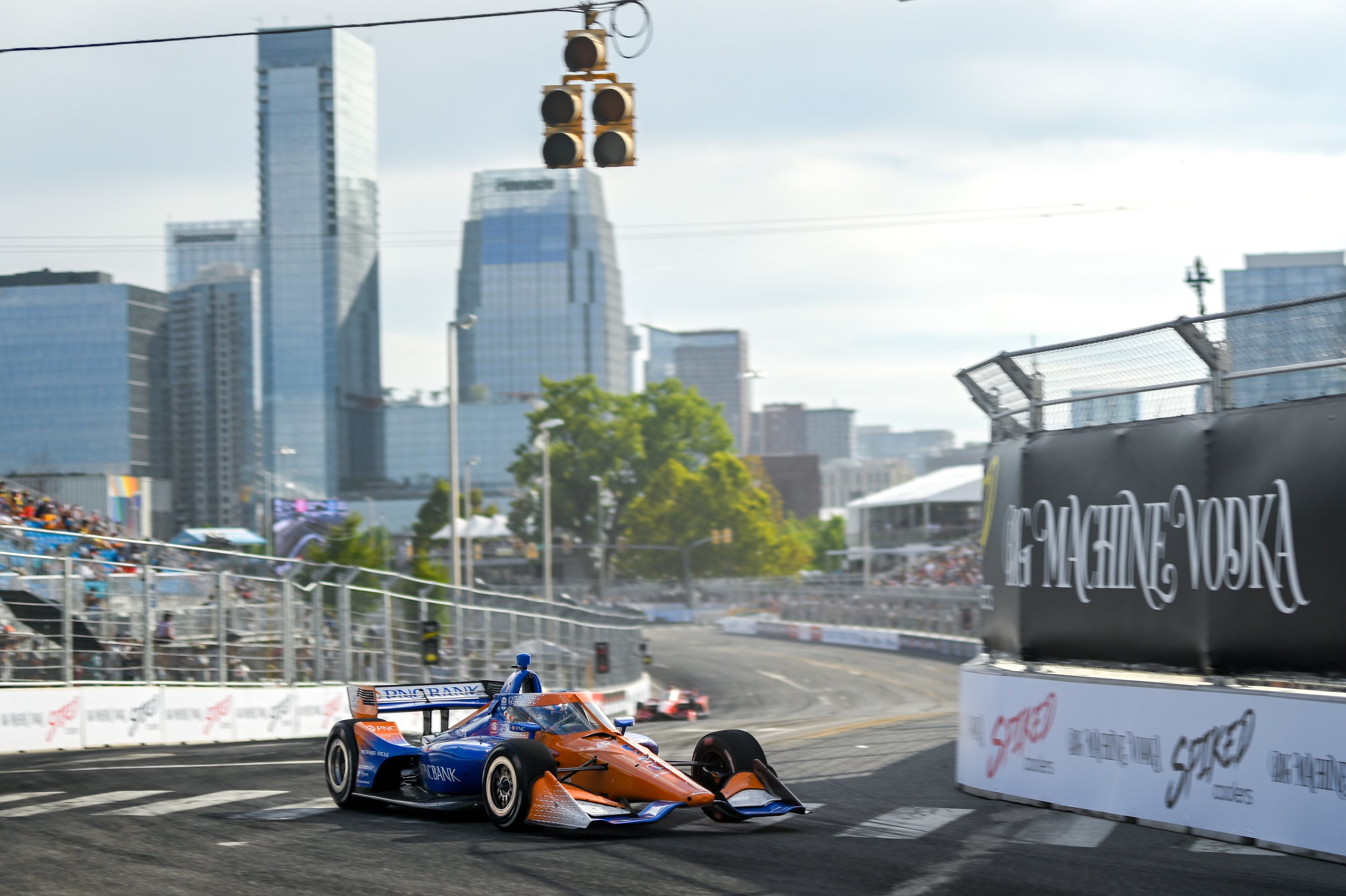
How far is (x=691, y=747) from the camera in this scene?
15.5 metres

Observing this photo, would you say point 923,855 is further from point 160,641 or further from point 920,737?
point 160,641

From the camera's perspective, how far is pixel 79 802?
36.2ft

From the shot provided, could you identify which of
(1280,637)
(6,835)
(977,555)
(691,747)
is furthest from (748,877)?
(977,555)

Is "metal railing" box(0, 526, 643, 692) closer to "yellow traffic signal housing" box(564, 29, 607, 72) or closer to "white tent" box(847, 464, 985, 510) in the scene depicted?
"yellow traffic signal housing" box(564, 29, 607, 72)

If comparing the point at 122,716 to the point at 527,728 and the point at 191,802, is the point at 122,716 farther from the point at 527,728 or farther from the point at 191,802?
the point at 527,728

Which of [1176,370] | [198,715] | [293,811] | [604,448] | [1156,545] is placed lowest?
[198,715]

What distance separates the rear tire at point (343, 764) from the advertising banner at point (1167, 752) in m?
5.17

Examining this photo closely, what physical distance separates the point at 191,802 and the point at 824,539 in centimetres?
15426

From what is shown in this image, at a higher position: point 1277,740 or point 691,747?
point 1277,740

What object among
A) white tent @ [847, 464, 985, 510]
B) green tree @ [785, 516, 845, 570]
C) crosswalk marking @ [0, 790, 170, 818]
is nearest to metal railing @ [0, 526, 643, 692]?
crosswalk marking @ [0, 790, 170, 818]

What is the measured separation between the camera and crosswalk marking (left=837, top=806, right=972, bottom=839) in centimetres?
898

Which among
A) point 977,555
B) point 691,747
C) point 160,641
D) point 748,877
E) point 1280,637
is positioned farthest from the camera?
point 977,555

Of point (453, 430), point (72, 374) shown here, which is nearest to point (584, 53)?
point (453, 430)

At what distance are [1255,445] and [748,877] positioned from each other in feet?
15.4
